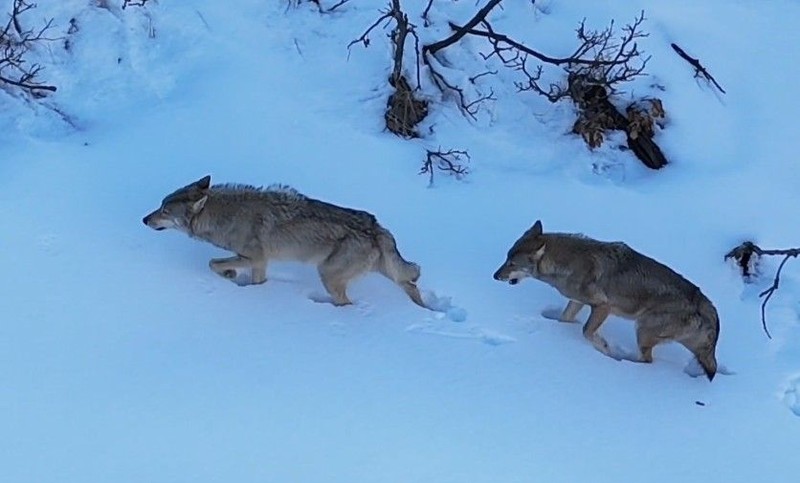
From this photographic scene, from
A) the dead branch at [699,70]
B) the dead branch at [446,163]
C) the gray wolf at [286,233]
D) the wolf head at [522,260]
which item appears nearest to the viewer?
the gray wolf at [286,233]

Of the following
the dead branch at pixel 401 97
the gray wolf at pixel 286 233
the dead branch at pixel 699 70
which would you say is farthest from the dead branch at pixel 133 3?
the dead branch at pixel 699 70

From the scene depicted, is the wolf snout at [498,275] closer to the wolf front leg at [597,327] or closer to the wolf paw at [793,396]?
the wolf front leg at [597,327]

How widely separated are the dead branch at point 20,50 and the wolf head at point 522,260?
4.91 meters

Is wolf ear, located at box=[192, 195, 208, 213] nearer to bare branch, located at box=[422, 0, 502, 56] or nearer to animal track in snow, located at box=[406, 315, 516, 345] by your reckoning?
animal track in snow, located at box=[406, 315, 516, 345]

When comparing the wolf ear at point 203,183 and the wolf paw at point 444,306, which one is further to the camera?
the wolf ear at point 203,183

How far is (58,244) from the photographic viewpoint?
27.1 ft

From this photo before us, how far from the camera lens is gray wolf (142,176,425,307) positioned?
Result: 8.09m

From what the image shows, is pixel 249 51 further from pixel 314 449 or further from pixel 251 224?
pixel 314 449

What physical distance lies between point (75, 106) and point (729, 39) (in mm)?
7344

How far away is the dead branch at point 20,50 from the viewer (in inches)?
389

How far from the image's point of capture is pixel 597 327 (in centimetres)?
822

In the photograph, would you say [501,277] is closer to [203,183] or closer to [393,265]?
[393,265]

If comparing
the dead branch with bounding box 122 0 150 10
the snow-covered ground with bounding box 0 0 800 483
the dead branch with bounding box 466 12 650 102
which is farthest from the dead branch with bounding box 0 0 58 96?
the dead branch with bounding box 466 12 650 102

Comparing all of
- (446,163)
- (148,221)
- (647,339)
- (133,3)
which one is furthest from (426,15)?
(647,339)
